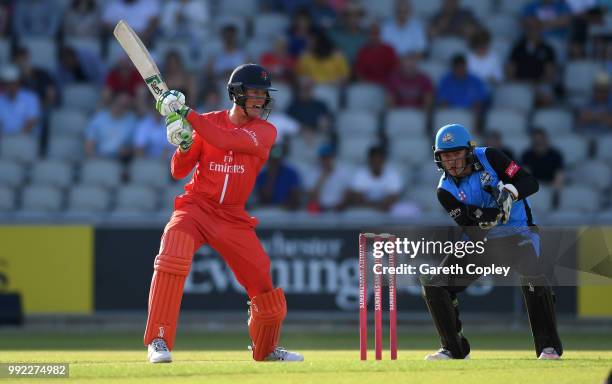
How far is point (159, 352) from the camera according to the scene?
29.2 feet

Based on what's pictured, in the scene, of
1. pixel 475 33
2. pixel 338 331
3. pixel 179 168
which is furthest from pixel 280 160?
pixel 179 168

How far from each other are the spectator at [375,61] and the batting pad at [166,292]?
8758mm

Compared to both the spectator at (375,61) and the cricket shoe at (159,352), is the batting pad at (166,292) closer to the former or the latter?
the cricket shoe at (159,352)

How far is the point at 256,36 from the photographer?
59.3 ft

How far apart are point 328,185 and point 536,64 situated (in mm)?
3591

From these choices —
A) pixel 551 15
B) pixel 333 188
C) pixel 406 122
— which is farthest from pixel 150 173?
pixel 551 15

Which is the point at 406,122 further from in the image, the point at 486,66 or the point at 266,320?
the point at 266,320

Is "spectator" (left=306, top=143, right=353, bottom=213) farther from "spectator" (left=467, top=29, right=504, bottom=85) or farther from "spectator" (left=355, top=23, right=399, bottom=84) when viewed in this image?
"spectator" (left=467, top=29, right=504, bottom=85)

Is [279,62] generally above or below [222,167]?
above

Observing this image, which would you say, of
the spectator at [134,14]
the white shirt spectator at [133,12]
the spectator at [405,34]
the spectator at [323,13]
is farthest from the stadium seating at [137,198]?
the spectator at [405,34]

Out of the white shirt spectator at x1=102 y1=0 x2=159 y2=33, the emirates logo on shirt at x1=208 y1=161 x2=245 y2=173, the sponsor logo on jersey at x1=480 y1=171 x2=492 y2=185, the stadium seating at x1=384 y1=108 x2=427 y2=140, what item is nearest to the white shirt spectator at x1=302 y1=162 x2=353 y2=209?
the stadium seating at x1=384 y1=108 x2=427 y2=140

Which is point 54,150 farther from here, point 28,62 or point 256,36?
point 256,36

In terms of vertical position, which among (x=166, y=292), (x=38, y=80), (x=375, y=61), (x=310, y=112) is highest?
(x=375, y=61)

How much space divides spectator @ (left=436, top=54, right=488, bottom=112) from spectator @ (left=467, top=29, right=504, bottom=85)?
0.32 metres
